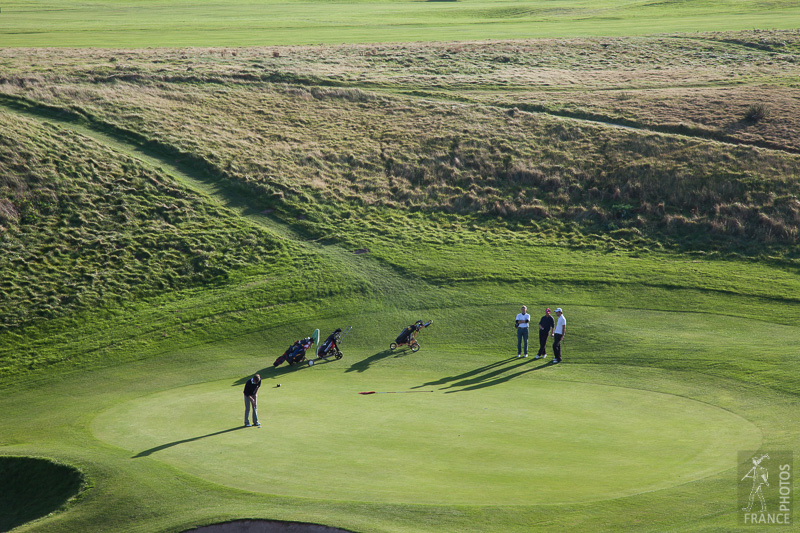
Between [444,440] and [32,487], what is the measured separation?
1087cm

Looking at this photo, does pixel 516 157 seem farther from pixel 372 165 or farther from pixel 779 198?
pixel 779 198

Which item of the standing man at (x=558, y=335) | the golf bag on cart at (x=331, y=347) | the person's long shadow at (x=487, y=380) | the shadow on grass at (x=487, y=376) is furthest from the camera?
the golf bag on cart at (x=331, y=347)

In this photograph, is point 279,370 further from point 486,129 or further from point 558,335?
point 486,129

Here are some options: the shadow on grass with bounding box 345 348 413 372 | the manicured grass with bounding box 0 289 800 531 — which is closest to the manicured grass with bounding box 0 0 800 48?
the shadow on grass with bounding box 345 348 413 372

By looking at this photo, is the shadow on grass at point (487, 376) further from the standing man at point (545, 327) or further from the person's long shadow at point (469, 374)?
the standing man at point (545, 327)

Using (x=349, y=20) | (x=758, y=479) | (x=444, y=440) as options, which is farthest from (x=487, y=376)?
(x=349, y=20)

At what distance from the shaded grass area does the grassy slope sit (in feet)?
1.74

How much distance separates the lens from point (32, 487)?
674 inches

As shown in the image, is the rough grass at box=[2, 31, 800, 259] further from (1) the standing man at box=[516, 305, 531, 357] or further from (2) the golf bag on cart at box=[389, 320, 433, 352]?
(1) the standing man at box=[516, 305, 531, 357]

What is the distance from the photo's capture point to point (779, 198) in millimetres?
38812

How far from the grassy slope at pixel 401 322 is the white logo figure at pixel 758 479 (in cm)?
43

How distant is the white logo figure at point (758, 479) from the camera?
13316 mm

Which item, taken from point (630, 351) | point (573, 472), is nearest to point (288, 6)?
point (630, 351)

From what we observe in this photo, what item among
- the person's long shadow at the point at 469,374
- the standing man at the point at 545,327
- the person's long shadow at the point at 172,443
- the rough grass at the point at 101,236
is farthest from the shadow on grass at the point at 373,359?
the person's long shadow at the point at 172,443
